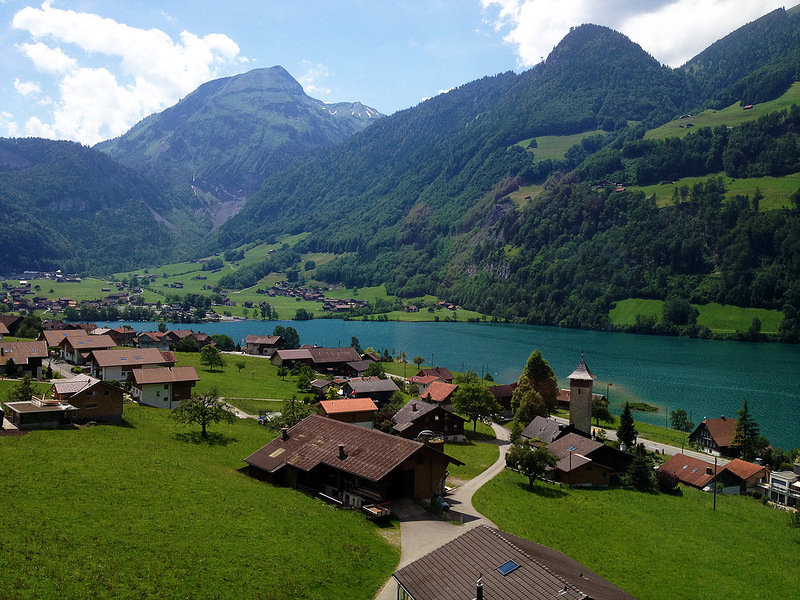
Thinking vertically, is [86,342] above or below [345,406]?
above

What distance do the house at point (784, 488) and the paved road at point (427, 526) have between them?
3250cm

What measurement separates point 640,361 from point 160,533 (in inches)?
4937

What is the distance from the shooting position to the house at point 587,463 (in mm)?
49094

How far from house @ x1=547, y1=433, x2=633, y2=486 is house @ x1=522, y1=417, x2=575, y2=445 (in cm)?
523

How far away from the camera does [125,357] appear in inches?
2648

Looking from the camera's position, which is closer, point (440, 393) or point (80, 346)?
point (80, 346)

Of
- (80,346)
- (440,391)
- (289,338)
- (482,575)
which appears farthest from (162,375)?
(289,338)

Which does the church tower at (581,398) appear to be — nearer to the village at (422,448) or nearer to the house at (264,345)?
the village at (422,448)

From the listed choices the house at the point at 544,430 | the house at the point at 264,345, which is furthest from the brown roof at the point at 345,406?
the house at the point at 264,345

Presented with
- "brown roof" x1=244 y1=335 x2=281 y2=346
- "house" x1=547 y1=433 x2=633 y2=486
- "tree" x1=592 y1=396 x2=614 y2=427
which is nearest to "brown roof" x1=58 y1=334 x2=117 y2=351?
"brown roof" x1=244 y1=335 x2=281 y2=346

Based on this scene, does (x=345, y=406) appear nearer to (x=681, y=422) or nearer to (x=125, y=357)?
(x=125, y=357)

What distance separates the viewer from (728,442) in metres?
69.6

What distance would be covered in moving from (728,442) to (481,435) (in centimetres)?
2978

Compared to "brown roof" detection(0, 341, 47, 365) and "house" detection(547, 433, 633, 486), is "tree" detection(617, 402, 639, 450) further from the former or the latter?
"brown roof" detection(0, 341, 47, 365)
